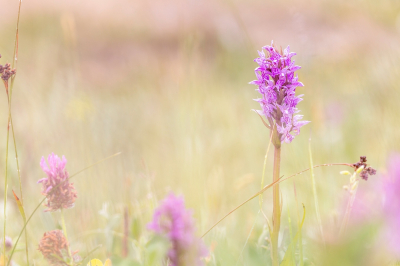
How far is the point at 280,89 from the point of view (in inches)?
27.9

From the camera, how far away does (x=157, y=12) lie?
8398mm

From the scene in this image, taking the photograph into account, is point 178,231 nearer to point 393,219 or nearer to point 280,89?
point 280,89

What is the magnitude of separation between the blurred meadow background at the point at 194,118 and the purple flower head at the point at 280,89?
115 millimetres

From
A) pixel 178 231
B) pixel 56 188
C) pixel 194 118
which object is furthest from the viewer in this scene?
pixel 194 118

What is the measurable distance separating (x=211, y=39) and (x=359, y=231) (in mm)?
8067

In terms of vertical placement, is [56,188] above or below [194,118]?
below

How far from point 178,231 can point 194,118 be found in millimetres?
732

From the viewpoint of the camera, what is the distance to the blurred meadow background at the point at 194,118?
3.68 feet

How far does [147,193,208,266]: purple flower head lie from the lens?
61 centimetres

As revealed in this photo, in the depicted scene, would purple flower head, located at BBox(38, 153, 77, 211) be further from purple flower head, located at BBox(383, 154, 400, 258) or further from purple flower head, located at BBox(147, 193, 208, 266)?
purple flower head, located at BBox(383, 154, 400, 258)

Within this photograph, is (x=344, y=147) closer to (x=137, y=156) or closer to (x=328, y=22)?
(x=137, y=156)

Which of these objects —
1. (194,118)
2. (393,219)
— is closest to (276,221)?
(393,219)

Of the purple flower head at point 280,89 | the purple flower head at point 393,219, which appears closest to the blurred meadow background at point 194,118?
the purple flower head at point 393,219

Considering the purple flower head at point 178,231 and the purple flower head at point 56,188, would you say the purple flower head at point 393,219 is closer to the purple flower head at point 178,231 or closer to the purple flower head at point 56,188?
the purple flower head at point 178,231
